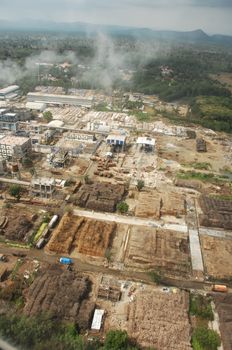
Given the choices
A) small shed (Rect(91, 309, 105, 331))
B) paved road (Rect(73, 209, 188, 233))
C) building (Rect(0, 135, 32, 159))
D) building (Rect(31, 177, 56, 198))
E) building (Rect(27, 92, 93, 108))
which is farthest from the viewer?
building (Rect(27, 92, 93, 108))

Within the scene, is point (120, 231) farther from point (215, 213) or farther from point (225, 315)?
point (225, 315)

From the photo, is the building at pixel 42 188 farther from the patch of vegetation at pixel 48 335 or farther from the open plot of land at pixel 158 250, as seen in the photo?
the patch of vegetation at pixel 48 335

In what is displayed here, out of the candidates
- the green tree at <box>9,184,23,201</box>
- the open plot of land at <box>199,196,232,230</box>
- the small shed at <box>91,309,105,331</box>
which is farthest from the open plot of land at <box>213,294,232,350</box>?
the green tree at <box>9,184,23,201</box>

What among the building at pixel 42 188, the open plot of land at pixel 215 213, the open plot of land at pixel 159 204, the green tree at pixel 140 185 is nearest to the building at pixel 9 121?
the building at pixel 42 188

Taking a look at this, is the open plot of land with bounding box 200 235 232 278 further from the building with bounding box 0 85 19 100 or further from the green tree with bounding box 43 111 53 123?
the building with bounding box 0 85 19 100

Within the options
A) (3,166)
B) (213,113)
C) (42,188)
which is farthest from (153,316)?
(213,113)

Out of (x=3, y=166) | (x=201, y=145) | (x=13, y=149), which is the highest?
(x=13, y=149)

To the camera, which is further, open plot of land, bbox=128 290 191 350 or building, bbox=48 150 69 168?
building, bbox=48 150 69 168
